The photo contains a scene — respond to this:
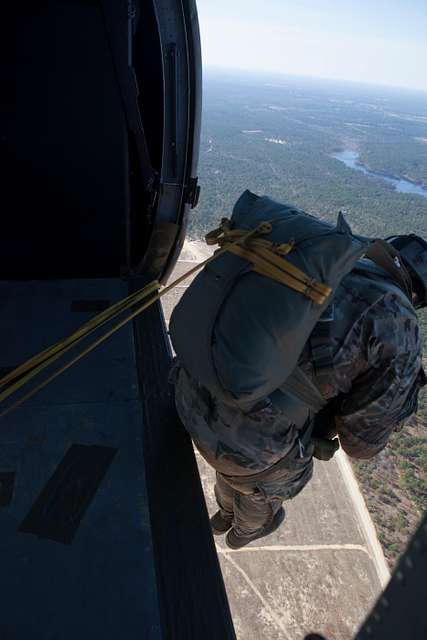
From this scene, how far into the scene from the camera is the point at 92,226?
322cm

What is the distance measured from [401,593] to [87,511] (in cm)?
147

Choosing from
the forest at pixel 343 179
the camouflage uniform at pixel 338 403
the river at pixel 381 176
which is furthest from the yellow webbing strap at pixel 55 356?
the river at pixel 381 176

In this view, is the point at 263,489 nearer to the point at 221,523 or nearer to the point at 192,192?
the point at 221,523

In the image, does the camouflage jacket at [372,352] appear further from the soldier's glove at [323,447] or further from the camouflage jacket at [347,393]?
the soldier's glove at [323,447]

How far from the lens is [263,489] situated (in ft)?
7.20

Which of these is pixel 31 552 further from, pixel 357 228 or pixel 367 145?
pixel 367 145

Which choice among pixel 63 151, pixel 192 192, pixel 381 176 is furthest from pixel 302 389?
pixel 381 176

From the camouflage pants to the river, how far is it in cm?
7582

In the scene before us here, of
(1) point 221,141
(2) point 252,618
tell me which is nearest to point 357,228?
(2) point 252,618

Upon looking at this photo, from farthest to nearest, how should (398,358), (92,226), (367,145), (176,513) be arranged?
1. (367,145)
2. (92,226)
3. (176,513)
4. (398,358)

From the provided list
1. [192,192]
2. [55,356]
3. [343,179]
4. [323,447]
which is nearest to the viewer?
[323,447]

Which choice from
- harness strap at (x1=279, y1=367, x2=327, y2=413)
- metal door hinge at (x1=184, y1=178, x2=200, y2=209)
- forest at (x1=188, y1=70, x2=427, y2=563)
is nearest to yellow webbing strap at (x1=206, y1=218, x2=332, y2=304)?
harness strap at (x1=279, y1=367, x2=327, y2=413)

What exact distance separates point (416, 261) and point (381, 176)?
289 feet

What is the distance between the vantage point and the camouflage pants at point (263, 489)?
2062 mm
